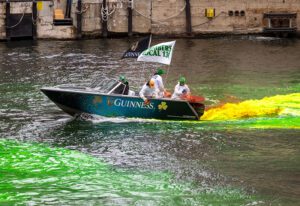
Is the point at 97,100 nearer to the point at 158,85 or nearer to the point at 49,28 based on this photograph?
the point at 158,85

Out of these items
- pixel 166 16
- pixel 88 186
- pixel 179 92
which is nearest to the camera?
pixel 88 186

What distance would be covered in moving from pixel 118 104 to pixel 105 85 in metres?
1.35

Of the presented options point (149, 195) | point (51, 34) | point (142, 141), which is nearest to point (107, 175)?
point (149, 195)

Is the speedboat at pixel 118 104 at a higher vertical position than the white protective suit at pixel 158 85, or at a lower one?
lower

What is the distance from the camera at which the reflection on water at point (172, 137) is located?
72.6 feet

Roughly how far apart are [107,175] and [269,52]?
105 ft

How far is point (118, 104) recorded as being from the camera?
102 ft

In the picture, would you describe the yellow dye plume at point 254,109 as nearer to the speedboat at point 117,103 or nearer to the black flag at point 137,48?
the speedboat at point 117,103

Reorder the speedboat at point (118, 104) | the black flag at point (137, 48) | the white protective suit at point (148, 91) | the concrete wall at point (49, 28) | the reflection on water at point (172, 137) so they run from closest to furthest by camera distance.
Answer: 1. the reflection on water at point (172, 137)
2. the speedboat at point (118, 104)
3. the white protective suit at point (148, 91)
4. the black flag at point (137, 48)
5. the concrete wall at point (49, 28)

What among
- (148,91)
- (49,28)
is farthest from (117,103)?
(49,28)

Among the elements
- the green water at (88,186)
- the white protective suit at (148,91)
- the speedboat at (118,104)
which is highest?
the white protective suit at (148,91)

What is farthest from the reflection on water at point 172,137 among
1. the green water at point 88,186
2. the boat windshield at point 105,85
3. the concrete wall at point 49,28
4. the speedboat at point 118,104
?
the concrete wall at point 49,28

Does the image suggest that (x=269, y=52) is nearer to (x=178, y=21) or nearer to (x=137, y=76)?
(x=178, y=21)

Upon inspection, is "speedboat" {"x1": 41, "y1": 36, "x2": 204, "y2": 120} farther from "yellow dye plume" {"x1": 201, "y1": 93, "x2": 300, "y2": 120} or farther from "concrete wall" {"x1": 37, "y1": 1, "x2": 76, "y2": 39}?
"concrete wall" {"x1": 37, "y1": 1, "x2": 76, "y2": 39}
